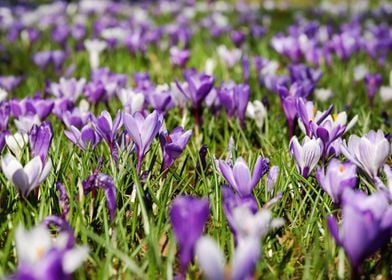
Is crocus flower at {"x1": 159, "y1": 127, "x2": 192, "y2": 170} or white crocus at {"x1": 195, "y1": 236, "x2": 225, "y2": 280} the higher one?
white crocus at {"x1": 195, "y1": 236, "x2": 225, "y2": 280}

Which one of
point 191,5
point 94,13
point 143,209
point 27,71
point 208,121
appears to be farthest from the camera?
point 191,5

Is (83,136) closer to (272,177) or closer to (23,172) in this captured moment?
(23,172)

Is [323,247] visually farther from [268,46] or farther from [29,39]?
[29,39]

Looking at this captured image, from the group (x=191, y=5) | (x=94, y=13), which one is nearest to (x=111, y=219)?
(x=94, y=13)

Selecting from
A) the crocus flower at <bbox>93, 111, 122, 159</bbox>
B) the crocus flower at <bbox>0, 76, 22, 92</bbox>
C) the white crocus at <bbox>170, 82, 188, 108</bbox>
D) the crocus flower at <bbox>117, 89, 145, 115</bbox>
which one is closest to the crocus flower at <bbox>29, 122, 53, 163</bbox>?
the crocus flower at <bbox>93, 111, 122, 159</bbox>

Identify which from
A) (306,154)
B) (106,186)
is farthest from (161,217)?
(306,154)

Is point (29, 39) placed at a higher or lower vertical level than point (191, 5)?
higher

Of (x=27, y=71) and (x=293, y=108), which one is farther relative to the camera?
(x=27, y=71)

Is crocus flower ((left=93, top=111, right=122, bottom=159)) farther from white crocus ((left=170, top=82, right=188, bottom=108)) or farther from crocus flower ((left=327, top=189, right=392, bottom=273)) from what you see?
crocus flower ((left=327, top=189, right=392, bottom=273))
